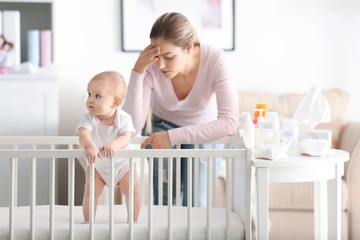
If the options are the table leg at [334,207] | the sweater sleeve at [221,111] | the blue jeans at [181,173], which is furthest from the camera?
the blue jeans at [181,173]

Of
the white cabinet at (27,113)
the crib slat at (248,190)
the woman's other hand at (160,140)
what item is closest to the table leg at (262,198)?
the crib slat at (248,190)

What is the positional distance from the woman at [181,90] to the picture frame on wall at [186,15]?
1.41 meters

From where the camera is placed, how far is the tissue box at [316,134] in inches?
70.7

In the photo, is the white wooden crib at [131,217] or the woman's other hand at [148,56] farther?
the woman's other hand at [148,56]

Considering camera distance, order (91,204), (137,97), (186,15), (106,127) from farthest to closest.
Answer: (186,15) < (137,97) < (106,127) < (91,204)

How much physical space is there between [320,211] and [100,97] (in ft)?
2.74

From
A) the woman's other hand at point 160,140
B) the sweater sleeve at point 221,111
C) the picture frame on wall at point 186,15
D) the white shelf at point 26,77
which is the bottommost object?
the woman's other hand at point 160,140

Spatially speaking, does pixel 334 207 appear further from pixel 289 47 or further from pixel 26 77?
pixel 289 47

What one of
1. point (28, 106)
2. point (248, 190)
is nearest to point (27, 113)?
point (28, 106)

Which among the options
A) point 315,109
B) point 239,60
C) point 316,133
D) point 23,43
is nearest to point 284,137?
point 316,133

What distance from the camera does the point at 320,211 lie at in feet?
5.75

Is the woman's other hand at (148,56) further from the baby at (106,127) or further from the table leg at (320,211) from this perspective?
the table leg at (320,211)

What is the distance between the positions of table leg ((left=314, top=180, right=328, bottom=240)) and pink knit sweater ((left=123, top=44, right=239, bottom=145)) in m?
0.37

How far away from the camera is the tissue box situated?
5.90ft
